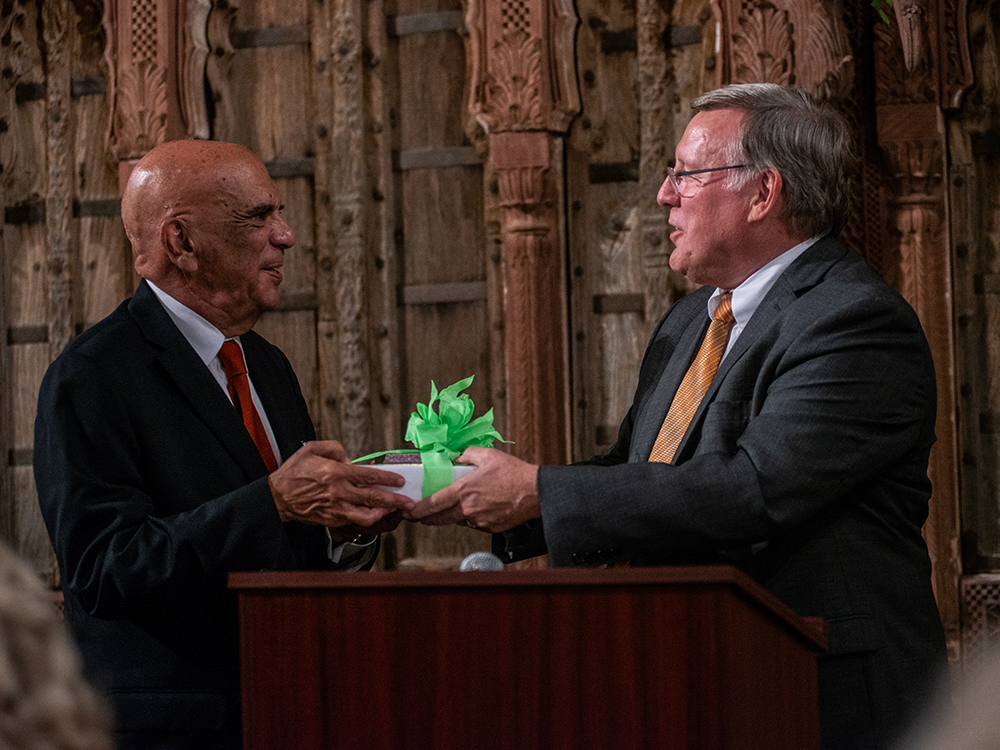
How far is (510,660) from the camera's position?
156 cm

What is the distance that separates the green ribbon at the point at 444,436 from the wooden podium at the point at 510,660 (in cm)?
68

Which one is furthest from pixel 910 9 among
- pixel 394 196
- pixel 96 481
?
pixel 96 481

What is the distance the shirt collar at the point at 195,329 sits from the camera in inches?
106

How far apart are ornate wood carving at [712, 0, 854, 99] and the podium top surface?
3.05m

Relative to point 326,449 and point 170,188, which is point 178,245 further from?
point 326,449

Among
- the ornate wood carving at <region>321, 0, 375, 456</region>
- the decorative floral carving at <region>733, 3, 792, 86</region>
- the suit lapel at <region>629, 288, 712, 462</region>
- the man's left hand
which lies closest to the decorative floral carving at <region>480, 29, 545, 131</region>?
the ornate wood carving at <region>321, 0, 375, 456</region>

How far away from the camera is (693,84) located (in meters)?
4.80

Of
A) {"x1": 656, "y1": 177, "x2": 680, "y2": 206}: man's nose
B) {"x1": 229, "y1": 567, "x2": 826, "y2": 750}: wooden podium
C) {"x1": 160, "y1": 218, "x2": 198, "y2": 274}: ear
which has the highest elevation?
{"x1": 656, "y1": 177, "x2": 680, "y2": 206}: man's nose

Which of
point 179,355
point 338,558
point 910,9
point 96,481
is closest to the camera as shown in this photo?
point 96,481

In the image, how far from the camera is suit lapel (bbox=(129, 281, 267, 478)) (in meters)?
2.53

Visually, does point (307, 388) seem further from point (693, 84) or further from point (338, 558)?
point (338, 558)

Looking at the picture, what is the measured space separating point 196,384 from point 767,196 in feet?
4.05

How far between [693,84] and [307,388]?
199 cm

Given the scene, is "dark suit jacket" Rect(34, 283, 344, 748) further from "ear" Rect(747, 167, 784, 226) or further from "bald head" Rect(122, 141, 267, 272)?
"ear" Rect(747, 167, 784, 226)
